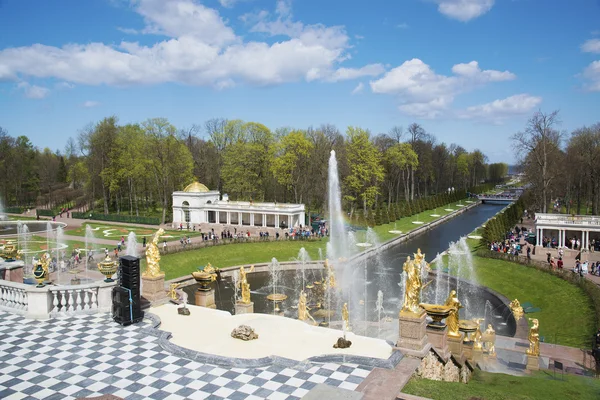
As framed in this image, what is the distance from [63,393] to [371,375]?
7.14 meters

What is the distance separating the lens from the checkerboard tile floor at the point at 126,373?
1056 cm

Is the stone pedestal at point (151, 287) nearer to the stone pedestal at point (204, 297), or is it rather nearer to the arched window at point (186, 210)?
the stone pedestal at point (204, 297)

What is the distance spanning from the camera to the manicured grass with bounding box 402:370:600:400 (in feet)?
34.7

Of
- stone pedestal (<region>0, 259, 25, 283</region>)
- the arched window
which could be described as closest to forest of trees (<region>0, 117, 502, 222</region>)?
the arched window

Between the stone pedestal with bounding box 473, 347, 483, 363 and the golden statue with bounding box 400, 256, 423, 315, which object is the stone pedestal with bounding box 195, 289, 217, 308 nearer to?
the golden statue with bounding box 400, 256, 423, 315

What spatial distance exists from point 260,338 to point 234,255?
1070 inches

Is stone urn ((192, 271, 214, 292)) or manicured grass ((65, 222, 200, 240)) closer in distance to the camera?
stone urn ((192, 271, 214, 292))

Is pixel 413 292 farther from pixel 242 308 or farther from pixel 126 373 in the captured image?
pixel 242 308

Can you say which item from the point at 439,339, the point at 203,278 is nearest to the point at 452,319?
the point at 439,339

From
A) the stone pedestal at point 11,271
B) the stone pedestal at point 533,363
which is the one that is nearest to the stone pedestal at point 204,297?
the stone pedestal at point 11,271

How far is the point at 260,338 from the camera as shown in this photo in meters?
14.1

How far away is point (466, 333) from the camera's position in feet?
58.8

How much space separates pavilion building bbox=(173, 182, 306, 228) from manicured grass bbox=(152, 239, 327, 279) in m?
12.4

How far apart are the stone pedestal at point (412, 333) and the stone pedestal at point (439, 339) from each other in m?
0.68
